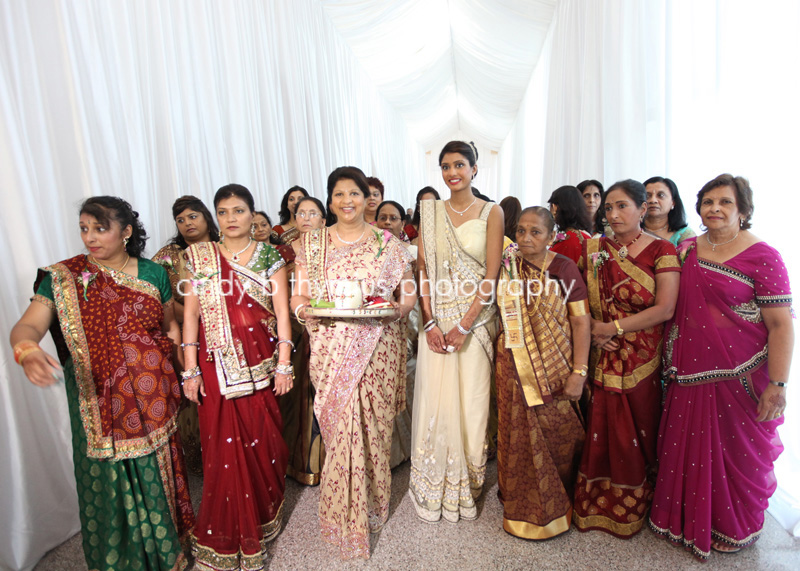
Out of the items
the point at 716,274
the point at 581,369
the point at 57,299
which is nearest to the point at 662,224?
the point at 716,274

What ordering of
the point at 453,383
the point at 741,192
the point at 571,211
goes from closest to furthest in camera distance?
the point at 741,192
the point at 453,383
the point at 571,211

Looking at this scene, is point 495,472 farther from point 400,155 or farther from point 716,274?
point 400,155

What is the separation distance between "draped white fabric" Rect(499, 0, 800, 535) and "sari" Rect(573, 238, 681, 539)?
2.74ft

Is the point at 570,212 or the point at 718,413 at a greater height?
the point at 570,212

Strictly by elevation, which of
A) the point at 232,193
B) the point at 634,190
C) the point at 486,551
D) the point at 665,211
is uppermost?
the point at 232,193

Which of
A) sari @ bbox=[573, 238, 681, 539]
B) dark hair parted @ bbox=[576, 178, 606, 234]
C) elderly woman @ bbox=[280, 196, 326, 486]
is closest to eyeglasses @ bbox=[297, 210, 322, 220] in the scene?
elderly woman @ bbox=[280, 196, 326, 486]

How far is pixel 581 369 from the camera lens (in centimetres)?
195

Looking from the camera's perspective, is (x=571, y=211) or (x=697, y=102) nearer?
(x=571, y=211)

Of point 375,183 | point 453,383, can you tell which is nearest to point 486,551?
point 453,383

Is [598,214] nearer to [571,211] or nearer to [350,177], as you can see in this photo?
[571,211]

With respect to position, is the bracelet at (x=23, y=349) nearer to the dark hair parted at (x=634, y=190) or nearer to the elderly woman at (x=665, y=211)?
the dark hair parted at (x=634, y=190)

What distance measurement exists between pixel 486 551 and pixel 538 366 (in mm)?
934

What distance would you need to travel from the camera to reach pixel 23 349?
4.56ft

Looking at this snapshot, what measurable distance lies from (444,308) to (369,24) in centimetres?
631
